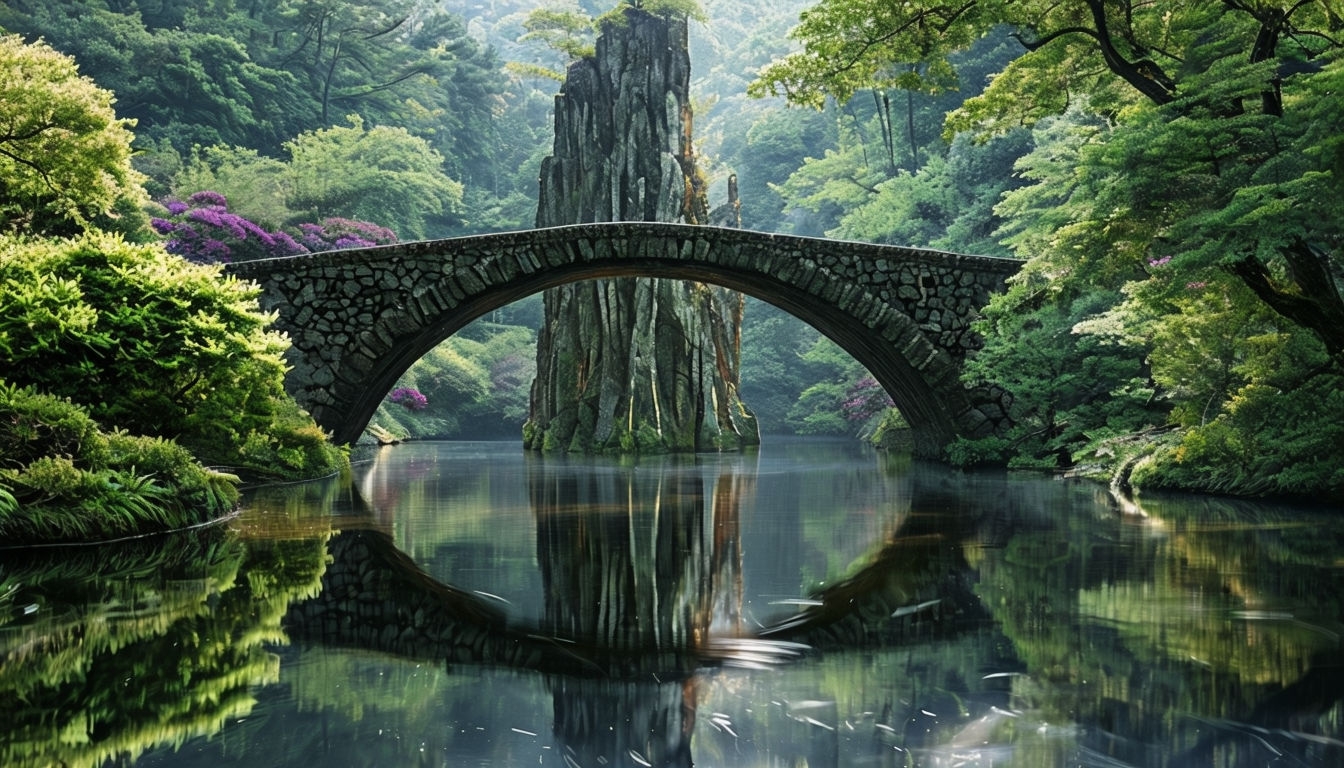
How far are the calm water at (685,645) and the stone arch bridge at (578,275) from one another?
7643 millimetres

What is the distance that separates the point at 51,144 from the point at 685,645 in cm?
1318

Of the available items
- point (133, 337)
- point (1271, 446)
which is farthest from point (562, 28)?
point (1271, 446)

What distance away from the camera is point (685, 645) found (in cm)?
500

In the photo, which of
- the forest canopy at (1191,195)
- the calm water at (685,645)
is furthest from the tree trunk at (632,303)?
the calm water at (685,645)

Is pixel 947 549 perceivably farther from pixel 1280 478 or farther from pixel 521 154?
pixel 521 154

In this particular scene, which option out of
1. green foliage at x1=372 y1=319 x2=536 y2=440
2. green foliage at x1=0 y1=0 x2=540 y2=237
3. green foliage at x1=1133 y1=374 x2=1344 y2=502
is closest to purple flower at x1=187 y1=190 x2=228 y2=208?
green foliage at x1=0 y1=0 x2=540 y2=237

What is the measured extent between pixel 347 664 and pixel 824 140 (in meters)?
47.7

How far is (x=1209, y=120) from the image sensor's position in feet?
33.4

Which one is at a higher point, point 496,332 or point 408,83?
point 408,83

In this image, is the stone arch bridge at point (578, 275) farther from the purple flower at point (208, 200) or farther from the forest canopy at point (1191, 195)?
the purple flower at point (208, 200)

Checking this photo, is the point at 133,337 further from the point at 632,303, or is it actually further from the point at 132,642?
the point at 632,303

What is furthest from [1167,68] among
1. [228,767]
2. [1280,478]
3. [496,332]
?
[496,332]

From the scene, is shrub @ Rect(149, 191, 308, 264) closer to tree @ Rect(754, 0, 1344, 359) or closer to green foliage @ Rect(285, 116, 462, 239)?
green foliage @ Rect(285, 116, 462, 239)

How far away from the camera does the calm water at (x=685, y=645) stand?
358cm
